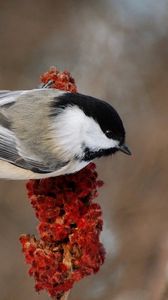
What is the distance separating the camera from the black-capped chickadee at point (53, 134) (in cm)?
110

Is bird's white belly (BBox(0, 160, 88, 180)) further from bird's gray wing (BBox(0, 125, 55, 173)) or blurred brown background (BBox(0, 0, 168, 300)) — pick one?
blurred brown background (BBox(0, 0, 168, 300))

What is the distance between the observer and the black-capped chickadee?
1104 millimetres

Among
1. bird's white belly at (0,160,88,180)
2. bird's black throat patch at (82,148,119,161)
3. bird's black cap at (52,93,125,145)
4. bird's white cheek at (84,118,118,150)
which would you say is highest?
bird's black cap at (52,93,125,145)

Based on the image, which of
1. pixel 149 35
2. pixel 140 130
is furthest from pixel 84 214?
pixel 149 35

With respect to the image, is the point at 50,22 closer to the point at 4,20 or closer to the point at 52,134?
the point at 4,20

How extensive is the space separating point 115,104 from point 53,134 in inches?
31.3

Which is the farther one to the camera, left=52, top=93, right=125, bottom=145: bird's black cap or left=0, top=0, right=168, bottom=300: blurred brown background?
left=0, top=0, right=168, bottom=300: blurred brown background

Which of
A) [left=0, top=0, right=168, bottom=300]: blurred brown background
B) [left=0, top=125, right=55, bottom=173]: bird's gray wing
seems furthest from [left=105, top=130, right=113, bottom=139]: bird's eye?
[left=0, top=0, right=168, bottom=300]: blurred brown background

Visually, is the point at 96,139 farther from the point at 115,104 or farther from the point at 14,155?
the point at 115,104

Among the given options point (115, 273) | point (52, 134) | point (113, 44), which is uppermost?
point (113, 44)

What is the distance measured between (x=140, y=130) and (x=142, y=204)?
20 centimetres

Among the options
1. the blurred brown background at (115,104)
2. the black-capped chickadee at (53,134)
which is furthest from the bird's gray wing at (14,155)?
the blurred brown background at (115,104)

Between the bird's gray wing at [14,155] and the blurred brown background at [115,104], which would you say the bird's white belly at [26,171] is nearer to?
the bird's gray wing at [14,155]

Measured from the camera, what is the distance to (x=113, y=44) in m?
1.98
